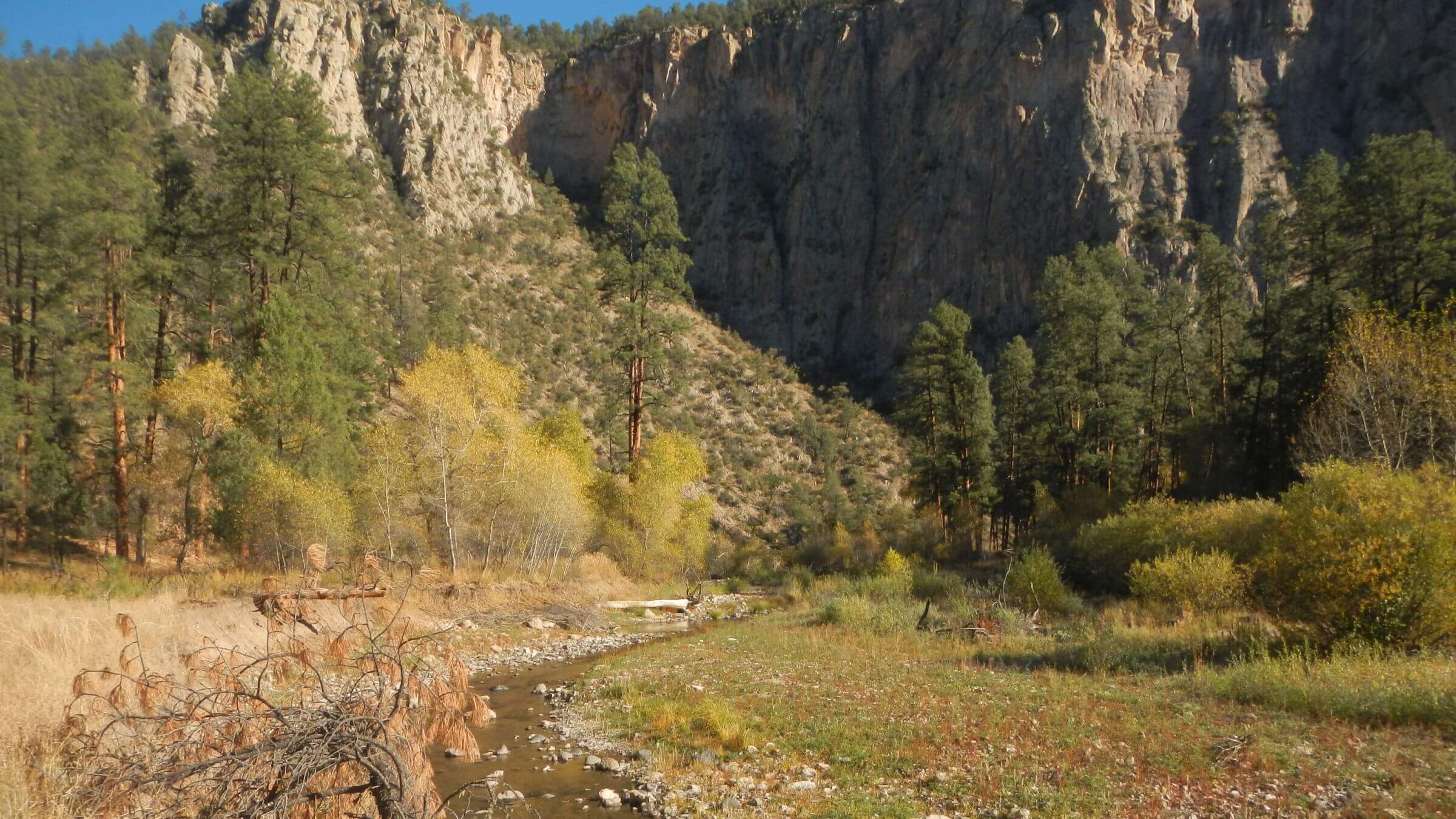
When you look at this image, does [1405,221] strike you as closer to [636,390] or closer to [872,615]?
[872,615]

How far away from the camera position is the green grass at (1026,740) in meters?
6.96

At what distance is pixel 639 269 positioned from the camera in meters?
34.2

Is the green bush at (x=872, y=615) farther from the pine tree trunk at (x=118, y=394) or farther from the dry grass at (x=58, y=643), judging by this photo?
the pine tree trunk at (x=118, y=394)

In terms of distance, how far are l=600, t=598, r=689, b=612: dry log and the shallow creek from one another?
47.2 ft

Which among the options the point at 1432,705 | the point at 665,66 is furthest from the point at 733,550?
the point at 665,66

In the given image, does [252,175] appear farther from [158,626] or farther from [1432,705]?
[1432,705]

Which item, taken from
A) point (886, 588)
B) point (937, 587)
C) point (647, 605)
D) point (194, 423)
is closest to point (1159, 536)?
point (937, 587)

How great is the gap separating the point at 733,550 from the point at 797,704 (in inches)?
1516

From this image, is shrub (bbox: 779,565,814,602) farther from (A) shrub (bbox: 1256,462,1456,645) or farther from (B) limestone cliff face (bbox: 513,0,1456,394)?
(B) limestone cliff face (bbox: 513,0,1456,394)

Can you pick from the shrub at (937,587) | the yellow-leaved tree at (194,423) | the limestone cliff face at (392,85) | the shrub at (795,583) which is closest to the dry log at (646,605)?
the shrub at (795,583)

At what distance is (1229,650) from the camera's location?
1298 cm

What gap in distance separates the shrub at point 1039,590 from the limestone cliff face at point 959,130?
2645 inches

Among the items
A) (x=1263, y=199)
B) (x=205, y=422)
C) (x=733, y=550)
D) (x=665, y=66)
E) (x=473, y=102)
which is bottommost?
(x=733, y=550)

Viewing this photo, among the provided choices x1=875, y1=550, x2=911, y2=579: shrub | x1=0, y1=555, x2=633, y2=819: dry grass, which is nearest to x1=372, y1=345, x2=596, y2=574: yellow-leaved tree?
x1=0, y1=555, x2=633, y2=819: dry grass
